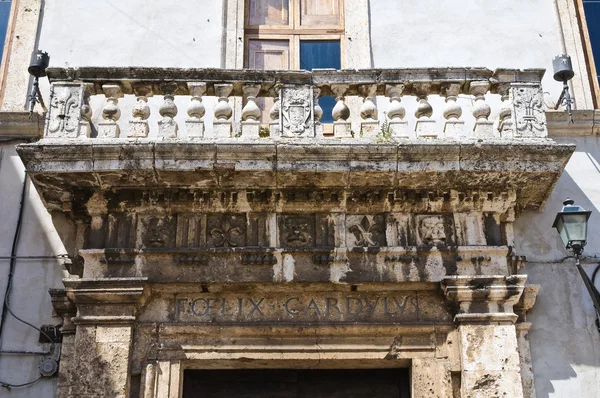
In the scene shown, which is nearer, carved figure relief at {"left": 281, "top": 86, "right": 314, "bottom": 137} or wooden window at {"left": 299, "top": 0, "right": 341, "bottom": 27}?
carved figure relief at {"left": 281, "top": 86, "right": 314, "bottom": 137}

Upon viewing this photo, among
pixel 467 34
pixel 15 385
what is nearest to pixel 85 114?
pixel 15 385

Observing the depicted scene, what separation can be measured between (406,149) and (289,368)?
2.12 m

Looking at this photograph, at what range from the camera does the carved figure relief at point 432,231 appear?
8297 mm

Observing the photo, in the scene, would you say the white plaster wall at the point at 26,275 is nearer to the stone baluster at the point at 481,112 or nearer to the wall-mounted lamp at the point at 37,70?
the wall-mounted lamp at the point at 37,70

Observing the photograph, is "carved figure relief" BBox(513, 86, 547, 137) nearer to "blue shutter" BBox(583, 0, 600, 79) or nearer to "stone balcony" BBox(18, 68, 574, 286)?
"stone balcony" BBox(18, 68, 574, 286)

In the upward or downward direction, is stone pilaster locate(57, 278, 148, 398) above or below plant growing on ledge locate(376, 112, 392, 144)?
below

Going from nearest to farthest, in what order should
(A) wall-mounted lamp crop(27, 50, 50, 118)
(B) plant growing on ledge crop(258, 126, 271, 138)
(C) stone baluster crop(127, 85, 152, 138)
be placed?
1. (C) stone baluster crop(127, 85, 152, 138)
2. (B) plant growing on ledge crop(258, 126, 271, 138)
3. (A) wall-mounted lamp crop(27, 50, 50, 118)

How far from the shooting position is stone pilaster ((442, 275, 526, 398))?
7.78 metres

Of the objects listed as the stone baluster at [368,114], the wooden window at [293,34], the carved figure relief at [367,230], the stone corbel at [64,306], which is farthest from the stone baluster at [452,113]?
the stone corbel at [64,306]

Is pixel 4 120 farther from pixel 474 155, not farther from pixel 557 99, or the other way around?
pixel 557 99

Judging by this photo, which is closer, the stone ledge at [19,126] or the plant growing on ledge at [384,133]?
the plant growing on ledge at [384,133]

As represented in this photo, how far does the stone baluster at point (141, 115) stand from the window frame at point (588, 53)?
14.4ft

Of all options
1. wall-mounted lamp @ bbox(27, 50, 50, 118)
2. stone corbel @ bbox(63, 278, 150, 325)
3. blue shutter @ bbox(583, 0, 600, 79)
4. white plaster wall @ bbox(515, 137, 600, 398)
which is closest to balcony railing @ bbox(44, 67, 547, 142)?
wall-mounted lamp @ bbox(27, 50, 50, 118)

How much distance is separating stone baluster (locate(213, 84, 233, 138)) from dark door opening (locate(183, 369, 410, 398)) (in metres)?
2.06
